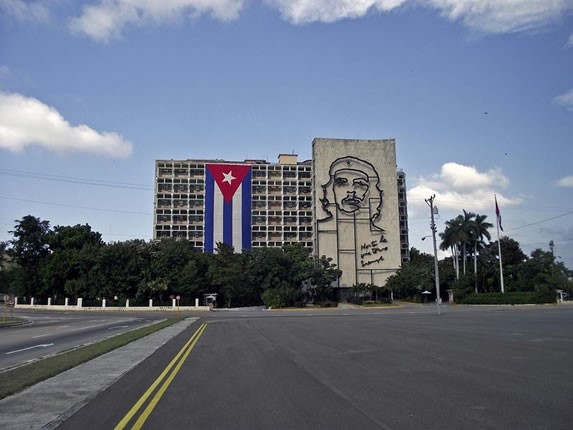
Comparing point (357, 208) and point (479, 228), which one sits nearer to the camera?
point (479, 228)

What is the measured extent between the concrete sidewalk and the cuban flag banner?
101611mm

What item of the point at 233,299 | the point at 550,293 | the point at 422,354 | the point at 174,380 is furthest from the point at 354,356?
the point at 233,299

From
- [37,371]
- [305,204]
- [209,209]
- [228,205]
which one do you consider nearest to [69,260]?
[209,209]

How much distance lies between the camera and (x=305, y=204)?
438 ft

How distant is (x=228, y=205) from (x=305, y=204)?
78.8 feet

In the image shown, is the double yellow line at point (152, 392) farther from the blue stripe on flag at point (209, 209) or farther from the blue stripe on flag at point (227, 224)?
the blue stripe on flag at point (227, 224)

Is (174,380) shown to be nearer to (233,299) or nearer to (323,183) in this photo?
(233,299)

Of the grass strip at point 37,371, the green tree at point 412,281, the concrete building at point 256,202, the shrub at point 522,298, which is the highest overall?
the concrete building at point 256,202

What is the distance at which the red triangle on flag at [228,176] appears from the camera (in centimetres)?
11925

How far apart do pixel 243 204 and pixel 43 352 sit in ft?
329

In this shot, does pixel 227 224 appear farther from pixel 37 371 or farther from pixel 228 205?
pixel 37 371

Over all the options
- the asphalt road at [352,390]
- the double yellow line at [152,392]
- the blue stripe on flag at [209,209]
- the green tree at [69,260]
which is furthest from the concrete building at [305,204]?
the double yellow line at [152,392]

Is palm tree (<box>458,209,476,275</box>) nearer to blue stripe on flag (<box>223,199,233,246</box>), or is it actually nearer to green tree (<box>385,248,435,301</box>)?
green tree (<box>385,248,435,301</box>)

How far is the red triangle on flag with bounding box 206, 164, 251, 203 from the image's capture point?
119 metres
